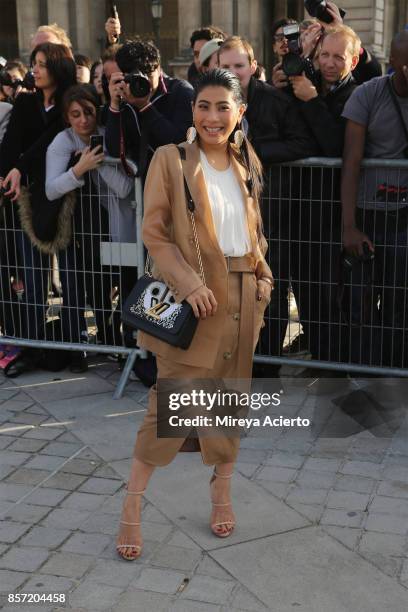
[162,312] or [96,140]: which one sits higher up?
[96,140]

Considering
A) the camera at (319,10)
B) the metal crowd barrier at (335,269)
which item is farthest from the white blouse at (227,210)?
the camera at (319,10)

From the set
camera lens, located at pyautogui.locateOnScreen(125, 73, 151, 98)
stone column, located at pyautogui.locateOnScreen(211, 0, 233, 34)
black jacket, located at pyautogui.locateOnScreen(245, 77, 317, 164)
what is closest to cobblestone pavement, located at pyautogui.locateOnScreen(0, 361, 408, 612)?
black jacket, located at pyautogui.locateOnScreen(245, 77, 317, 164)

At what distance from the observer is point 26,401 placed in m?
5.78

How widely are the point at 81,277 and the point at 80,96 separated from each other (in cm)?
133

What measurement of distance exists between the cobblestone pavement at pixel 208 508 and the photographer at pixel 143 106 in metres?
1.77

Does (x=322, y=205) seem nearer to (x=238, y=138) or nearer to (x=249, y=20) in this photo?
(x=238, y=138)

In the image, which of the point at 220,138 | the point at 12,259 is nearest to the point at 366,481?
the point at 220,138

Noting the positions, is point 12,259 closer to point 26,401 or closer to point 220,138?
point 26,401

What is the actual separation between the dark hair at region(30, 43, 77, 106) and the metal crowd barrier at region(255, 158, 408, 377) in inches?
73.0

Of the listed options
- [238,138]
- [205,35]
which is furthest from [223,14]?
[238,138]

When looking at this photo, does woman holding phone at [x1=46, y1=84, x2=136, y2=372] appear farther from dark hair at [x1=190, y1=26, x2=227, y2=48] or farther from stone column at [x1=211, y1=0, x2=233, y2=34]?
stone column at [x1=211, y1=0, x2=233, y2=34]

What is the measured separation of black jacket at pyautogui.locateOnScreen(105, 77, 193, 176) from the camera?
18.0 feet

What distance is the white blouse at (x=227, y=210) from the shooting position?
368 cm

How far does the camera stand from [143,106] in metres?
5.53
